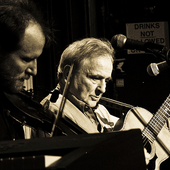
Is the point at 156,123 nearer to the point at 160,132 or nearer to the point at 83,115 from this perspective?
the point at 160,132

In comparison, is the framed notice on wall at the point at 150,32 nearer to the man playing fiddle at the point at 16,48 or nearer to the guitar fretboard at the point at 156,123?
the guitar fretboard at the point at 156,123

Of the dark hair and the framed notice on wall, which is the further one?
the framed notice on wall

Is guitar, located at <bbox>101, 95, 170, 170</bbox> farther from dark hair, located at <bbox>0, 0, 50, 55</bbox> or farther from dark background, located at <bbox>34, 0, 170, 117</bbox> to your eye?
dark background, located at <bbox>34, 0, 170, 117</bbox>

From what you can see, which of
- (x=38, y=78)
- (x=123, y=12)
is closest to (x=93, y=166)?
(x=38, y=78)

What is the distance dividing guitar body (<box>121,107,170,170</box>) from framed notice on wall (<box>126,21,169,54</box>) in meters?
1.29

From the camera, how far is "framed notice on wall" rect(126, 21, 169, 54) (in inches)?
116

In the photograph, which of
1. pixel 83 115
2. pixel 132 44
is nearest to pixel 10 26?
pixel 132 44

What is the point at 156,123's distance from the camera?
5.69 feet

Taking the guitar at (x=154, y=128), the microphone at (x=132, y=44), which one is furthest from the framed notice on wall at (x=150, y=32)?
the microphone at (x=132, y=44)

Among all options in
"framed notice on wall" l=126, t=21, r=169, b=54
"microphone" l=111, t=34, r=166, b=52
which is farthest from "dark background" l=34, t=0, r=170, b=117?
"microphone" l=111, t=34, r=166, b=52

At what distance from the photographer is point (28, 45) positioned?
3.97ft

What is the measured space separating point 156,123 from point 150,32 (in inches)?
57.5

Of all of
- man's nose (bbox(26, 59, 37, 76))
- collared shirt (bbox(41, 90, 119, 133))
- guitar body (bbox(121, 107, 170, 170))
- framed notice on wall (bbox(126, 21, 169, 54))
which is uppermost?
framed notice on wall (bbox(126, 21, 169, 54))

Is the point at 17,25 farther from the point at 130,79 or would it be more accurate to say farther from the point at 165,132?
the point at 130,79
